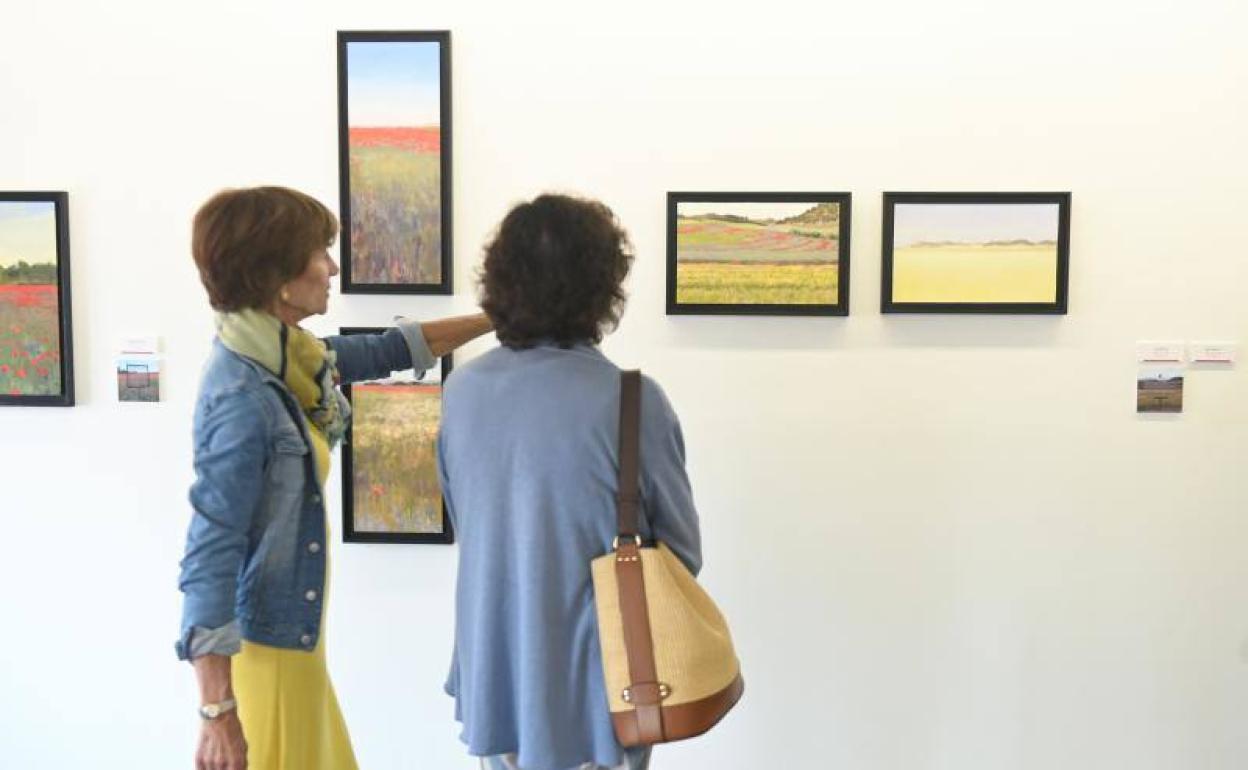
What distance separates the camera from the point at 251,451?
128 cm

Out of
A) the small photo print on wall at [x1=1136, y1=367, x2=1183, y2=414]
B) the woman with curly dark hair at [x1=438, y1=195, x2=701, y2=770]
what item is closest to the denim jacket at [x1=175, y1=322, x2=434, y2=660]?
the woman with curly dark hair at [x1=438, y1=195, x2=701, y2=770]

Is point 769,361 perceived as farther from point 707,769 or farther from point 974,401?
point 707,769

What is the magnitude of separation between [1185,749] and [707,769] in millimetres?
1133

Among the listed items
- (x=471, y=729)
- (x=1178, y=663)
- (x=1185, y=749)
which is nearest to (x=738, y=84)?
(x=471, y=729)

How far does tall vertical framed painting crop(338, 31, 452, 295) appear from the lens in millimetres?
2062

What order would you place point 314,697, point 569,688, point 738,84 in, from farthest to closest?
point 738,84 < point 314,697 < point 569,688

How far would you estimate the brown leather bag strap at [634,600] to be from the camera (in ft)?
3.99

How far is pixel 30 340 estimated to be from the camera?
2.18 meters

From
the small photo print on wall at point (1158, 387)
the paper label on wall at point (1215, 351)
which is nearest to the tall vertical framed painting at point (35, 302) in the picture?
the small photo print on wall at point (1158, 387)

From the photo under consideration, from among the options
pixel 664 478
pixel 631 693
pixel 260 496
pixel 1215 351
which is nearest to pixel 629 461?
pixel 664 478

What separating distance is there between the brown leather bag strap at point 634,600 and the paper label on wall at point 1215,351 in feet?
5.08

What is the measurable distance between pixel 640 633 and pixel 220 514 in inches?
24.0

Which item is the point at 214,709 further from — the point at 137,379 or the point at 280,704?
the point at 137,379

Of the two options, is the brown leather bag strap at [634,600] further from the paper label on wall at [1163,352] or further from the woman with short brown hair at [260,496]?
the paper label on wall at [1163,352]
